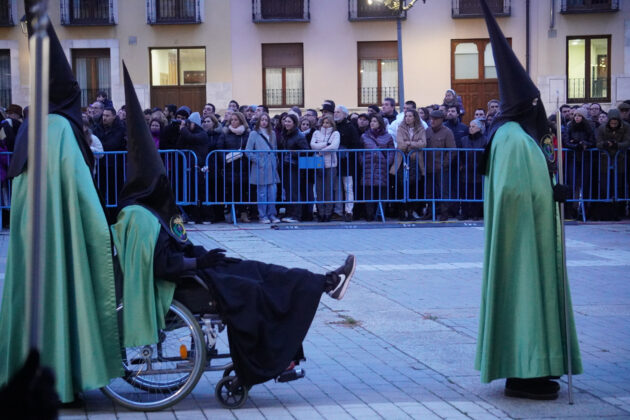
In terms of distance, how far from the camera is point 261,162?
52.9ft

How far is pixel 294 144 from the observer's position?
1634 cm

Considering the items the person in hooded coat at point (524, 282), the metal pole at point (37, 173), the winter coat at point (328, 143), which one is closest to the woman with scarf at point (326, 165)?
the winter coat at point (328, 143)

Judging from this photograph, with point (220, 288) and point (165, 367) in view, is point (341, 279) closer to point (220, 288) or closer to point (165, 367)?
point (220, 288)

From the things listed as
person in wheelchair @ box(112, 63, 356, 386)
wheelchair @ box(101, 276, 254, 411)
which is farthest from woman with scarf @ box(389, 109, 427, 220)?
wheelchair @ box(101, 276, 254, 411)

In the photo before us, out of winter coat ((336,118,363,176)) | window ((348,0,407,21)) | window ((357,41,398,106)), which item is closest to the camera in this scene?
winter coat ((336,118,363,176))

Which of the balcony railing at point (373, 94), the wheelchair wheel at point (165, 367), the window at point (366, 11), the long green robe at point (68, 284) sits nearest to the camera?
the long green robe at point (68, 284)

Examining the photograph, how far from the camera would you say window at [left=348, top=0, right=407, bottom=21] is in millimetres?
30156

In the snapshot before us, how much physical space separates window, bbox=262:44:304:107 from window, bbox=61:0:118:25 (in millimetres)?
4739

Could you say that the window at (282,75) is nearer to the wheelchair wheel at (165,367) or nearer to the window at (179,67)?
the window at (179,67)

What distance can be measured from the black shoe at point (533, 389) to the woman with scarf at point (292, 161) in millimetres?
A: 10501

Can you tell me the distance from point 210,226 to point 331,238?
8.13 ft

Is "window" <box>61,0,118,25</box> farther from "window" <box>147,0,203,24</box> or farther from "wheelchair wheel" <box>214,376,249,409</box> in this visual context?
"wheelchair wheel" <box>214,376,249,409</box>

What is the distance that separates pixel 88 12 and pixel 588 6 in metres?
15.2

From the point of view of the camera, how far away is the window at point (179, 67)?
101ft
